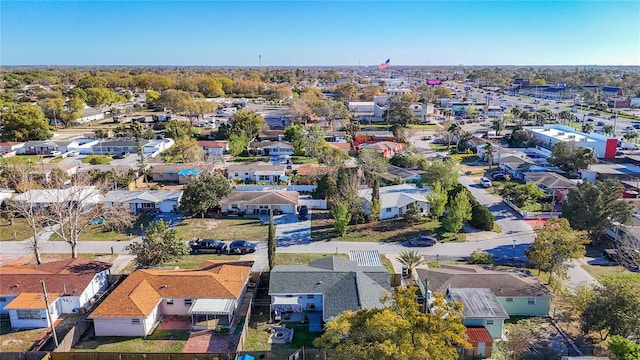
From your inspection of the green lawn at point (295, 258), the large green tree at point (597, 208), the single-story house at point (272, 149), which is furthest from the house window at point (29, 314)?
the single-story house at point (272, 149)

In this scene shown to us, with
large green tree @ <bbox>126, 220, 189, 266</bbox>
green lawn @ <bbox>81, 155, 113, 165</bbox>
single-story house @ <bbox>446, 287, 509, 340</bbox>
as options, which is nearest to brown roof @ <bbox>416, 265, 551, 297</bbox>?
single-story house @ <bbox>446, 287, 509, 340</bbox>

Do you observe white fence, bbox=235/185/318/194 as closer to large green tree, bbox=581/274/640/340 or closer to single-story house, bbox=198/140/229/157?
single-story house, bbox=198/140/229/157

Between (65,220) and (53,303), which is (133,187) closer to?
(65,220)

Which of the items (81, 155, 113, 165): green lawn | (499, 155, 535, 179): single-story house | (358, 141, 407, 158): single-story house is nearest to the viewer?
(499, 155, 535, 179): single-story house

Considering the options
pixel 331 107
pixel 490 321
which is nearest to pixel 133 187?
pixel 490 321

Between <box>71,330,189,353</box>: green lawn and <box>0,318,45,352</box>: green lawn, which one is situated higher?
<box>71,330,189,353</box>: green lawn
